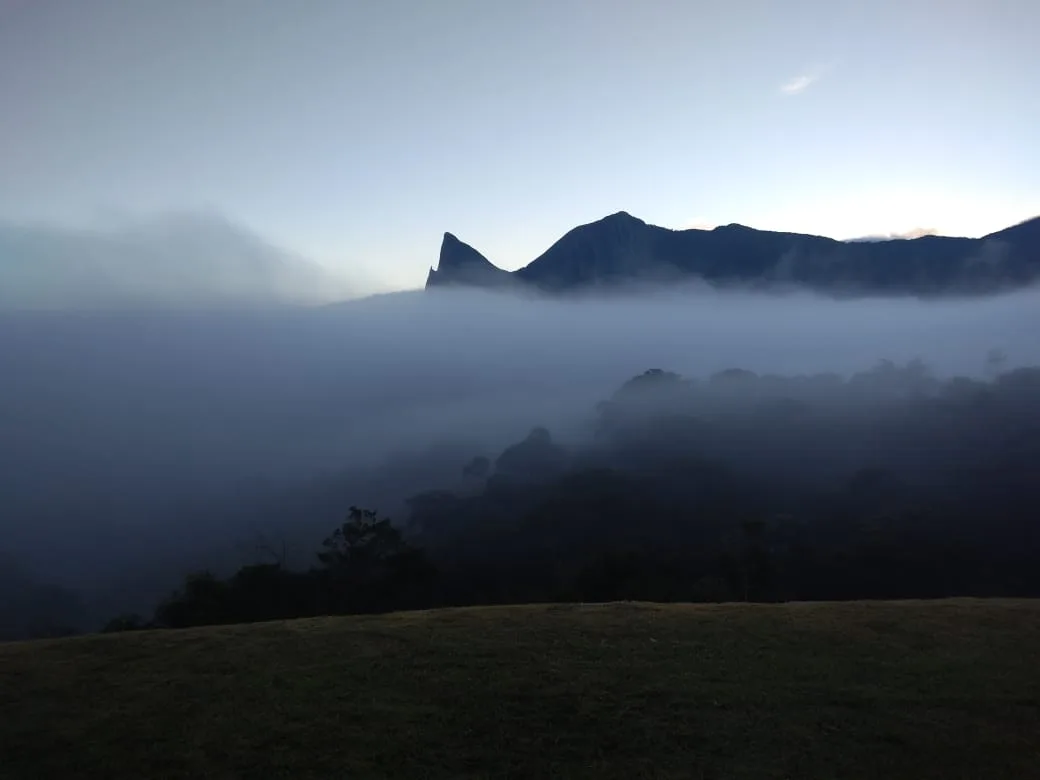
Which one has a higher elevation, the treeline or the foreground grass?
the foreground grass

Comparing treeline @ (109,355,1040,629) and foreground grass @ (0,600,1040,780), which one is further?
treeline @ (109,355,1040,629)

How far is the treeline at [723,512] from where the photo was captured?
55375 millimetres

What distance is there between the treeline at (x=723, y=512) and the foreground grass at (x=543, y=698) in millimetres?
23712

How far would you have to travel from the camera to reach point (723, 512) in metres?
93.6

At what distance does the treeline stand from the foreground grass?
77.8 feet

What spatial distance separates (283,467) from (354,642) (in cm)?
14146

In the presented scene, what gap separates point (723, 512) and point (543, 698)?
256ft

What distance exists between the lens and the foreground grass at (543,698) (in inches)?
668

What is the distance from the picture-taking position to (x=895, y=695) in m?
19.9

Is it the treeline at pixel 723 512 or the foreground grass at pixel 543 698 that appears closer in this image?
the foreground grass at pixel 543 698

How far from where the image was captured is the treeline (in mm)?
55375

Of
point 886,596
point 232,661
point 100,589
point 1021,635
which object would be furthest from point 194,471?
point 1021,635

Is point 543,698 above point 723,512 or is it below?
above

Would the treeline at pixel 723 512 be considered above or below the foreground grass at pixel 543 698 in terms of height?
below
